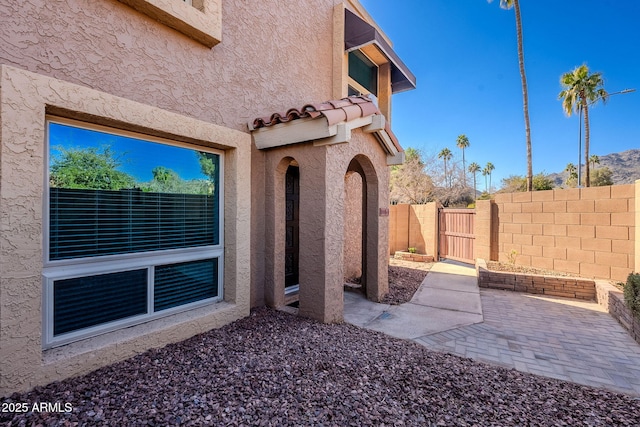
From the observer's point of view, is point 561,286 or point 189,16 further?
point 561,286

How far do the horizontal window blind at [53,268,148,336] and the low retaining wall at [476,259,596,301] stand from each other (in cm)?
930

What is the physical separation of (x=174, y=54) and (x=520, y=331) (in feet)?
25.8

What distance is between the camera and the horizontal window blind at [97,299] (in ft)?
10.9

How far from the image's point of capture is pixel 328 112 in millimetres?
4652

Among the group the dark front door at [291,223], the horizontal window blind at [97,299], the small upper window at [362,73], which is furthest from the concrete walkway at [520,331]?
the small upper window at [362,73]

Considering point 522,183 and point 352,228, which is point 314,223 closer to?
point 352,228

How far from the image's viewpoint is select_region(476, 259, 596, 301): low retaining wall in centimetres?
775

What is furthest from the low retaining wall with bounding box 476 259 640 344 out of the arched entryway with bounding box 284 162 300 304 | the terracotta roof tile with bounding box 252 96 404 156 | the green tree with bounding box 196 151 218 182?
the green tree with bounding box 196 151 218 182

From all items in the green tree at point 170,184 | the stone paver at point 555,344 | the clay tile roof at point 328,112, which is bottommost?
the stone paver at point 555,344

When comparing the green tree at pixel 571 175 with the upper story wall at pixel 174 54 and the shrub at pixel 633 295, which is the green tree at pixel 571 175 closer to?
the shrub at pixel 633 295

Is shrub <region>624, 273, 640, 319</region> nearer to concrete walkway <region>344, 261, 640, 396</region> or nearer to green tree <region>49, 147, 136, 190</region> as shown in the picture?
concrete walkway <region>344, 261, 640, 396</region>

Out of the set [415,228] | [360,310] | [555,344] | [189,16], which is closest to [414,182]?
[415,228]

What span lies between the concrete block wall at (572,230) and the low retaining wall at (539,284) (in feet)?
3.07

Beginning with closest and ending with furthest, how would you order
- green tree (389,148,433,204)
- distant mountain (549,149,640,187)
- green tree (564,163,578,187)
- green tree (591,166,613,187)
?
green tree (389,148,433,204)
green tree (591,166,613,187)
green tree (564,163,578,187)
distant mountain (549,149,640,187)
